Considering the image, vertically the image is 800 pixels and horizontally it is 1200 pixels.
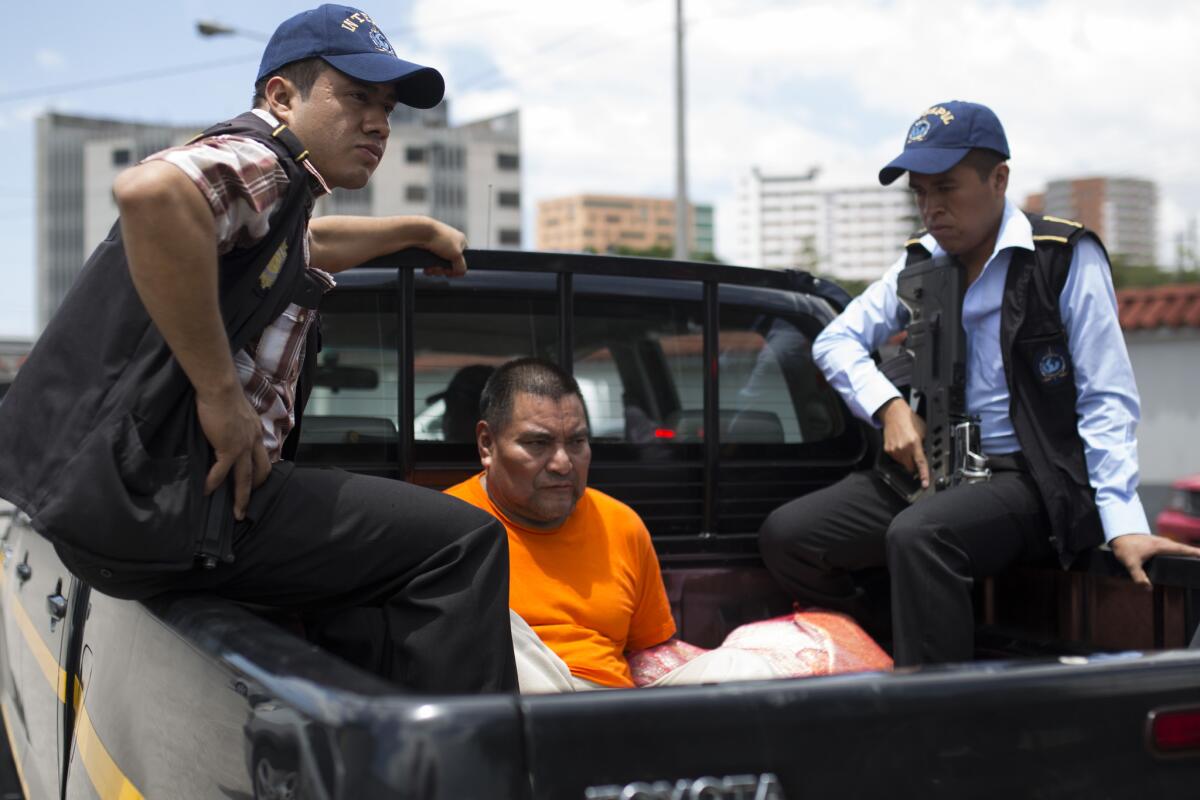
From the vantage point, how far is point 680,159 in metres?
15.2

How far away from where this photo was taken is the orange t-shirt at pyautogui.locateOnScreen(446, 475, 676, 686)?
2770 mm

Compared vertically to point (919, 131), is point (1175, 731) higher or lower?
lower

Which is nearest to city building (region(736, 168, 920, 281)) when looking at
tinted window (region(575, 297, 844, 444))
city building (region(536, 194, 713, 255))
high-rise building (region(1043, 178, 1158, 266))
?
city building (region(536, 194, 713, 255))

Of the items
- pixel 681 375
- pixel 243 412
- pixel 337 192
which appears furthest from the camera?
pixel 337 192

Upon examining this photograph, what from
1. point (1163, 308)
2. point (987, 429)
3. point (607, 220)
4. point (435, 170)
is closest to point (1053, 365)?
point (987, 429)

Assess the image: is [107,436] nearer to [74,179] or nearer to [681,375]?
[681,375]

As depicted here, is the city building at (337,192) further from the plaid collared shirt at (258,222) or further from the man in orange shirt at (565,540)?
the plaid collared shirt at (258,222)

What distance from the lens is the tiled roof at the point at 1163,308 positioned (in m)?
18.5

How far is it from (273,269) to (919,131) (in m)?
1.80

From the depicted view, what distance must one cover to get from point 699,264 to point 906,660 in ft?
3.88

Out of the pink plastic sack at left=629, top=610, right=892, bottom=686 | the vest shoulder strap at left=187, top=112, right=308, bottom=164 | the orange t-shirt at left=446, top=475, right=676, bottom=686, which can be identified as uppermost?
the vest shoulder strap at left=187, top=112, right=308, bottom=164

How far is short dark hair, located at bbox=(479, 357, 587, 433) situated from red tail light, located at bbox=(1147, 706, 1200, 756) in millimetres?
1703

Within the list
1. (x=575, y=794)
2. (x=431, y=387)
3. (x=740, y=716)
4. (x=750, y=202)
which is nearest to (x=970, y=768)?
(x=740, y=716)

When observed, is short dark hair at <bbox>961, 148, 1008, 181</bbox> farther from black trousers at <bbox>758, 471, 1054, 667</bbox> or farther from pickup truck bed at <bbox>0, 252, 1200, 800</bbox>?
black trousers at <bbox>758, 471, 1054, 667</bbox>
